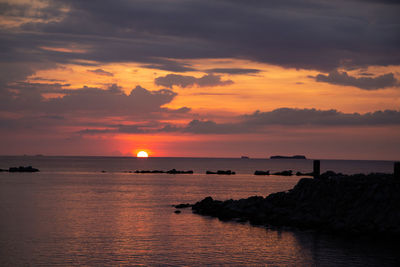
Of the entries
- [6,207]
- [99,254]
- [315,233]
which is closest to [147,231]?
[99,254]

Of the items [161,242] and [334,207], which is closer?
[161,242]

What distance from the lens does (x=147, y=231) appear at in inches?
1825

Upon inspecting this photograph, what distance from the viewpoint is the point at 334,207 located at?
50.4m

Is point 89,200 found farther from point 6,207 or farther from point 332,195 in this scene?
point 332,195

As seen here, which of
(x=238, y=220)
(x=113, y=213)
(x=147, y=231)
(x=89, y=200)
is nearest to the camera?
(x=147, y=231)

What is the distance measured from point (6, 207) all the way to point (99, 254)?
3304cm

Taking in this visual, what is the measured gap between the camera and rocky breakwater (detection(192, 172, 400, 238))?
46.1 meters

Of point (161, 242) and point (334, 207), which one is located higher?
point (334, 207)

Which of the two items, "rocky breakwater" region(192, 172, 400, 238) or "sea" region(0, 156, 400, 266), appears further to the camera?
"rocky breakwater" region(192, 172, 400, 238)

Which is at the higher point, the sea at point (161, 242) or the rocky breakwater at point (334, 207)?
the rocky breakwater at point (334, 207)

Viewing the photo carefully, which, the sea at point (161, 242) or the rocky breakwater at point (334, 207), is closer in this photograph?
the sea at point (161, 242)

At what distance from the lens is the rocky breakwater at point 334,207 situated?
46125 mm

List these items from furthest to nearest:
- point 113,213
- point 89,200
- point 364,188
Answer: point 89,200 → point 113,213 → point 364,188

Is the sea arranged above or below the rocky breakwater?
below
